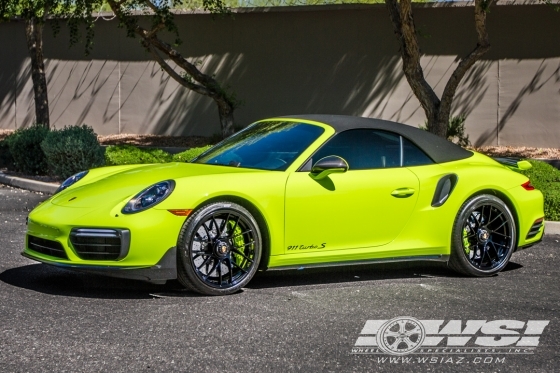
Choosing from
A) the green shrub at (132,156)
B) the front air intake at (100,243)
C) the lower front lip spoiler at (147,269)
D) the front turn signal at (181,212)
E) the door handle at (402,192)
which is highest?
the door handle at (402,192)

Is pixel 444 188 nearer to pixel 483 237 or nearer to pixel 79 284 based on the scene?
pixel 483 237

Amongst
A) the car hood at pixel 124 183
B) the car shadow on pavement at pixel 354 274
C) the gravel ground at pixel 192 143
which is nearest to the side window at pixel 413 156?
the car shadow on pavement at pixel 354 274

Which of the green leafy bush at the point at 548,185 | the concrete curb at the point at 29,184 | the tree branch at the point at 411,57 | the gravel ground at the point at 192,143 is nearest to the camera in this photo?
the green leafy bush at the point at 548,185

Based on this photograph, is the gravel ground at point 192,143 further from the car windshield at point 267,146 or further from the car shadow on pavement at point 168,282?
the car windshield at point 267,146

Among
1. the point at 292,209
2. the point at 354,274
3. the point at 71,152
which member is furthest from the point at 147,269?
the point at 71,152

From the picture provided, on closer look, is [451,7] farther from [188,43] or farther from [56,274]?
[56,274]

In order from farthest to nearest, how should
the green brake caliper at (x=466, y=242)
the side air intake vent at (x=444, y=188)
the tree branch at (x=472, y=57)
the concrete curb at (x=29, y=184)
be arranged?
1. the tree branch at (x=472, y=57)
2. the concrete curb at (x=29, y=184)
3. the green brake caliper at (x=466, y=242)
4. the side air intake vent at (x=444, y=188)

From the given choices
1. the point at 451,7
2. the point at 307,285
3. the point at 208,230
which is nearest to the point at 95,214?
the point at 208,230

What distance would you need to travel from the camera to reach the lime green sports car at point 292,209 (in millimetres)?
6984

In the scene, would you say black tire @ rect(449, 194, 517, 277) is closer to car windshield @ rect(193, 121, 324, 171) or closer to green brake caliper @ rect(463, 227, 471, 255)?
green brake caliper @ rect(463, 227, 471, 255)

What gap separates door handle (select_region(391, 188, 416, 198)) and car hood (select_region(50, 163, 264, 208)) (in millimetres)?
1180

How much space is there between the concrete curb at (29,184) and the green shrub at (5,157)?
1.26m

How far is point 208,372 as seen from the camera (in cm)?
527

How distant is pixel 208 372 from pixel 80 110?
748 inches
